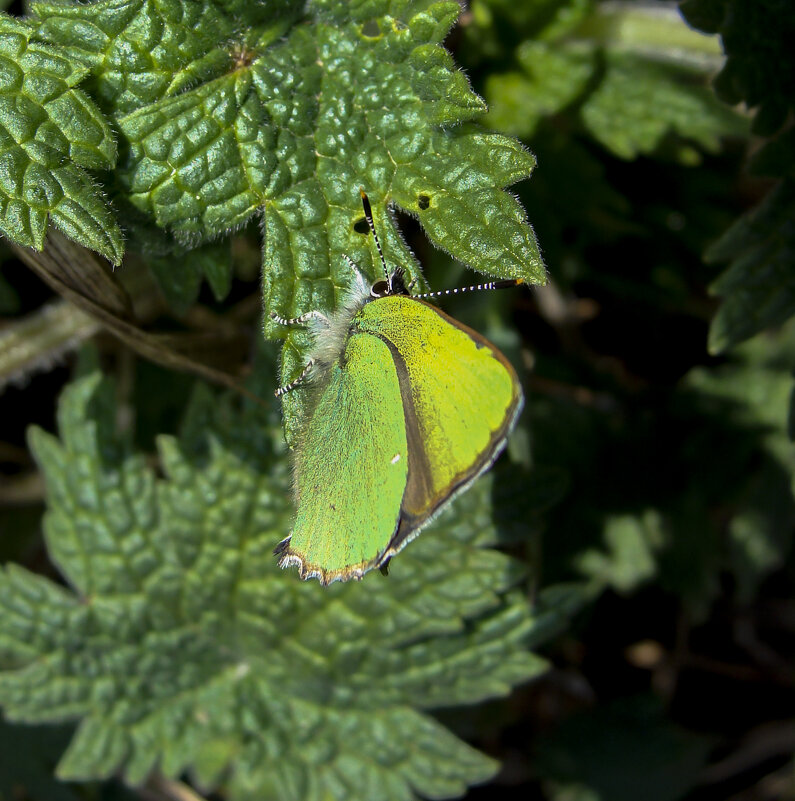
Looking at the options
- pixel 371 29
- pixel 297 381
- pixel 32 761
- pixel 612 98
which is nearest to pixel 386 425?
pixel 297 381

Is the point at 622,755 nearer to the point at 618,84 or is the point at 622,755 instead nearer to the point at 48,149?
the point at 618,84

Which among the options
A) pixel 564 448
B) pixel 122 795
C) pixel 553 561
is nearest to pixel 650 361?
pixel 564 448

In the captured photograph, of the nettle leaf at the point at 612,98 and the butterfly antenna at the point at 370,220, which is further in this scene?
the nettle leaf at the point at 612,98

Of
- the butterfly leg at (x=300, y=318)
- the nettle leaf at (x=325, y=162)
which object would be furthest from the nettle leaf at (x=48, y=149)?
the butterfly leg at (x=300, y=318)

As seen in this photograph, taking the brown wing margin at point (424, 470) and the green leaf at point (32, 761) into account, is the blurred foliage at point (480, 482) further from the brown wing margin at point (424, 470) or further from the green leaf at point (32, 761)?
the brown wing margin at point (424, 470)

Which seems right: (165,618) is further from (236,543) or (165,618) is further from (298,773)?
(298,773)

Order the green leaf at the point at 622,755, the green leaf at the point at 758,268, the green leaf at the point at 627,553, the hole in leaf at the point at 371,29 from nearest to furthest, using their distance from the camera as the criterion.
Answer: the hole in leaf at the point at 371,29, the green leaf at the point at 758,268, the green leaf at the point at 627,553, the green leaf at the point at 622,755

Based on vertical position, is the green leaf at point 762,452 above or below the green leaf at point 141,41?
Result: below
